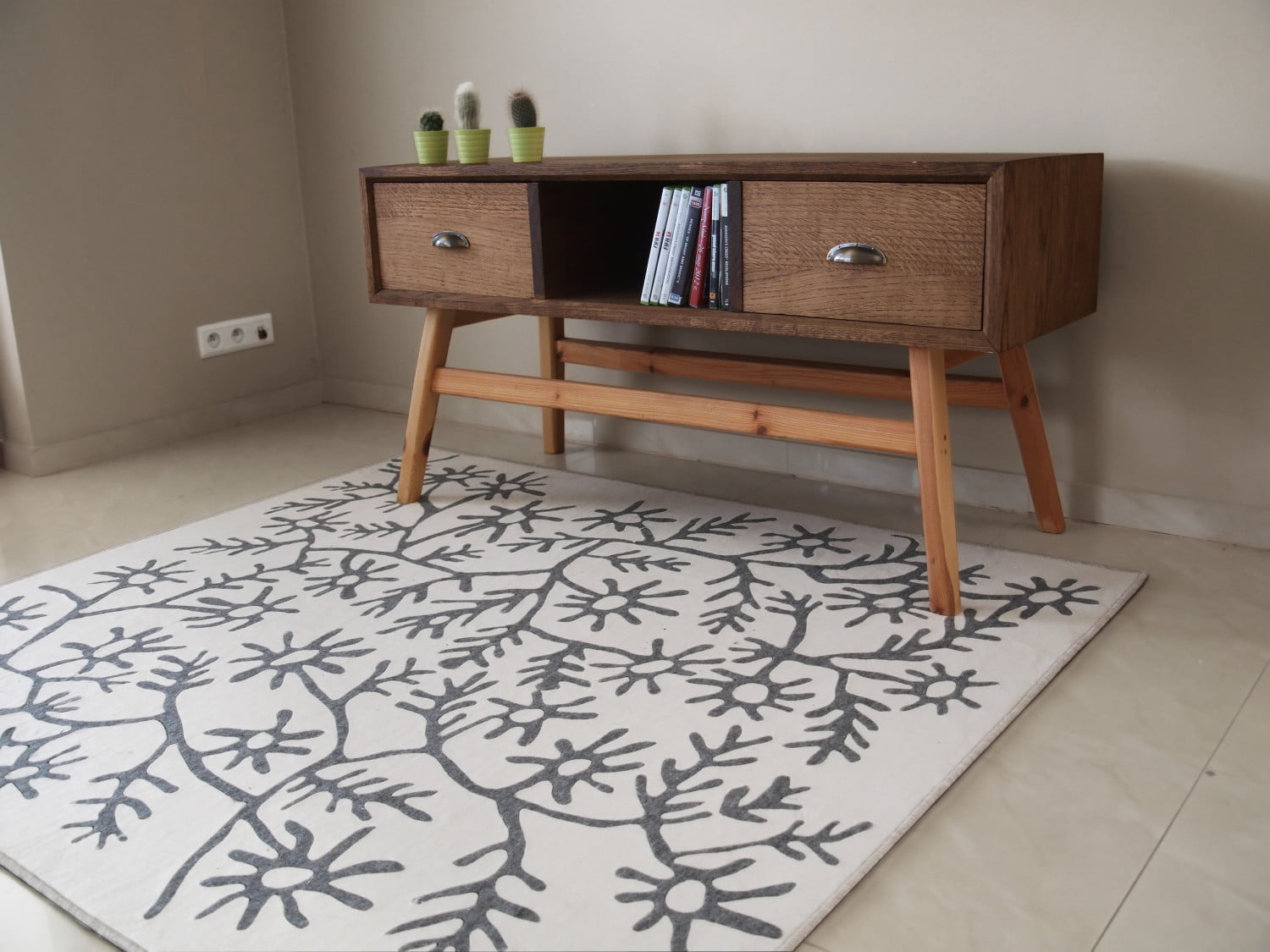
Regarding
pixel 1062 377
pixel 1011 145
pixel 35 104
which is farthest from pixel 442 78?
pixel 1062 377

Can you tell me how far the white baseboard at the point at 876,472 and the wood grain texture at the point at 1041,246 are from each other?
38 centimetres

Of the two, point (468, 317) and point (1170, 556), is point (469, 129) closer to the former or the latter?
point (468, 317)

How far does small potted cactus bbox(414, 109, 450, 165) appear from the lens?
2.12 meters

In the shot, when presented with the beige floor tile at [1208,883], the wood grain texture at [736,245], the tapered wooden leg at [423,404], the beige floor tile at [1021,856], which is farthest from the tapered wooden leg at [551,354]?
the beige floor tile at [1208,883]

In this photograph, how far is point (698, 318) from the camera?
6.14ft

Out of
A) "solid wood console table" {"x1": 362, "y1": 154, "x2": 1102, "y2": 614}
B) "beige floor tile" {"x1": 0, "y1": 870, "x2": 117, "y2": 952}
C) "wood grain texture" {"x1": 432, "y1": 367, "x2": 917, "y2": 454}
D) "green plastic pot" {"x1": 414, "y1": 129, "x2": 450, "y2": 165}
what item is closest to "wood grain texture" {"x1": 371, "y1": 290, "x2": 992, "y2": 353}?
"solid wood console table" {"x1": 362, "y1": 154, "x2": 1102, "y2": 614}

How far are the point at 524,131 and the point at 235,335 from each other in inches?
52.8

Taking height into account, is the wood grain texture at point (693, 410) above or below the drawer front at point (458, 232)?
below

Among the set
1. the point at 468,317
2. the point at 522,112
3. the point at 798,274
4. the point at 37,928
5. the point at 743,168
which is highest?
the point at 522,112

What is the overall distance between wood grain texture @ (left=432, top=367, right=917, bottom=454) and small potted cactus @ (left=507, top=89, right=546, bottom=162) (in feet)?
1.34

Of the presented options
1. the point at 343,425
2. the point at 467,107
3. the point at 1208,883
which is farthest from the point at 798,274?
the point at 343,425

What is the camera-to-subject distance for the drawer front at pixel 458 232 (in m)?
2.04

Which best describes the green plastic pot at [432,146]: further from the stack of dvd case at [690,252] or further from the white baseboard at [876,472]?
the white baseboard at [876,472]

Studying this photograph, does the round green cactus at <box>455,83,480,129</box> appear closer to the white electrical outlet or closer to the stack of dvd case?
the stack of dvd case
